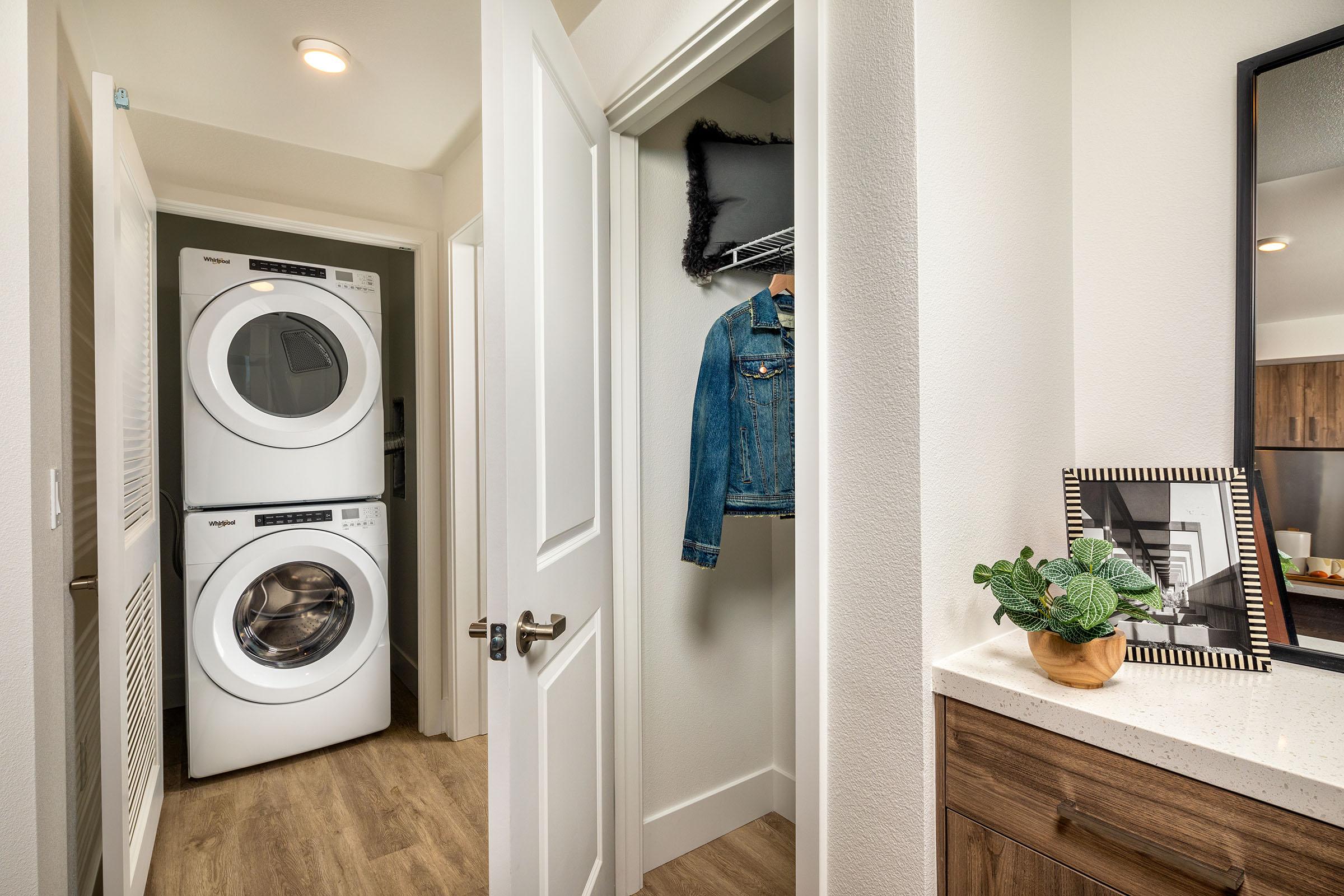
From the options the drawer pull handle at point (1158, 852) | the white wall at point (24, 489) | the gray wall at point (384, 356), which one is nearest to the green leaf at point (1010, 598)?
the drawer pull handle at point (1158, 852)

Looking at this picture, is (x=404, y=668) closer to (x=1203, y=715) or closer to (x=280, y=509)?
(x=280, y=509)

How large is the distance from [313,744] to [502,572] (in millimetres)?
2128

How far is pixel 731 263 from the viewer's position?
5.89 ft

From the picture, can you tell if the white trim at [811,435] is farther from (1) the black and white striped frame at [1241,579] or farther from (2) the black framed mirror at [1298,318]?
(2) the black framed mirror at [1298,318]

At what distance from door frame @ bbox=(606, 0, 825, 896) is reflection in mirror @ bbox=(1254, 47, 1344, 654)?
2.36 ft

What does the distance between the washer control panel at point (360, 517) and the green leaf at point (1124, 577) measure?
2.55 meters

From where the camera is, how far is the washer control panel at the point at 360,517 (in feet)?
8.59

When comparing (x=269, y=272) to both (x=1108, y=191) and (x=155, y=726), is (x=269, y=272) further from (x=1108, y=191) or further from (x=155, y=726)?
(x=1108, y=191)

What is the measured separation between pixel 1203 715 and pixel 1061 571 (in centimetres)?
22

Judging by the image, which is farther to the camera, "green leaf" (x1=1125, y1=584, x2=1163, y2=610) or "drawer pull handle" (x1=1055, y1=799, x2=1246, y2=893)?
"green leaf" (x1=1125, y1=584, x2=1163, y2=610)

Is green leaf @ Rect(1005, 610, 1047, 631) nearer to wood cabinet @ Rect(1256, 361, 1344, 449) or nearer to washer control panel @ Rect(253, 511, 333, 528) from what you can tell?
wood cabinet @ Rect(1256, 361, 1344, 449)

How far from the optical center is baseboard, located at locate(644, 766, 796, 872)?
182 cm

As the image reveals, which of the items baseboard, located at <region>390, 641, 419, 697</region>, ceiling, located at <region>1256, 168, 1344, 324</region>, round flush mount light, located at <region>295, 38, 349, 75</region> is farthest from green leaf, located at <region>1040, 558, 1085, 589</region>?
baseboard, located at <region>390, 641, 419, 697</region>

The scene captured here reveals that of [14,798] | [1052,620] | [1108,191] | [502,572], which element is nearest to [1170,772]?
[1052,620]
